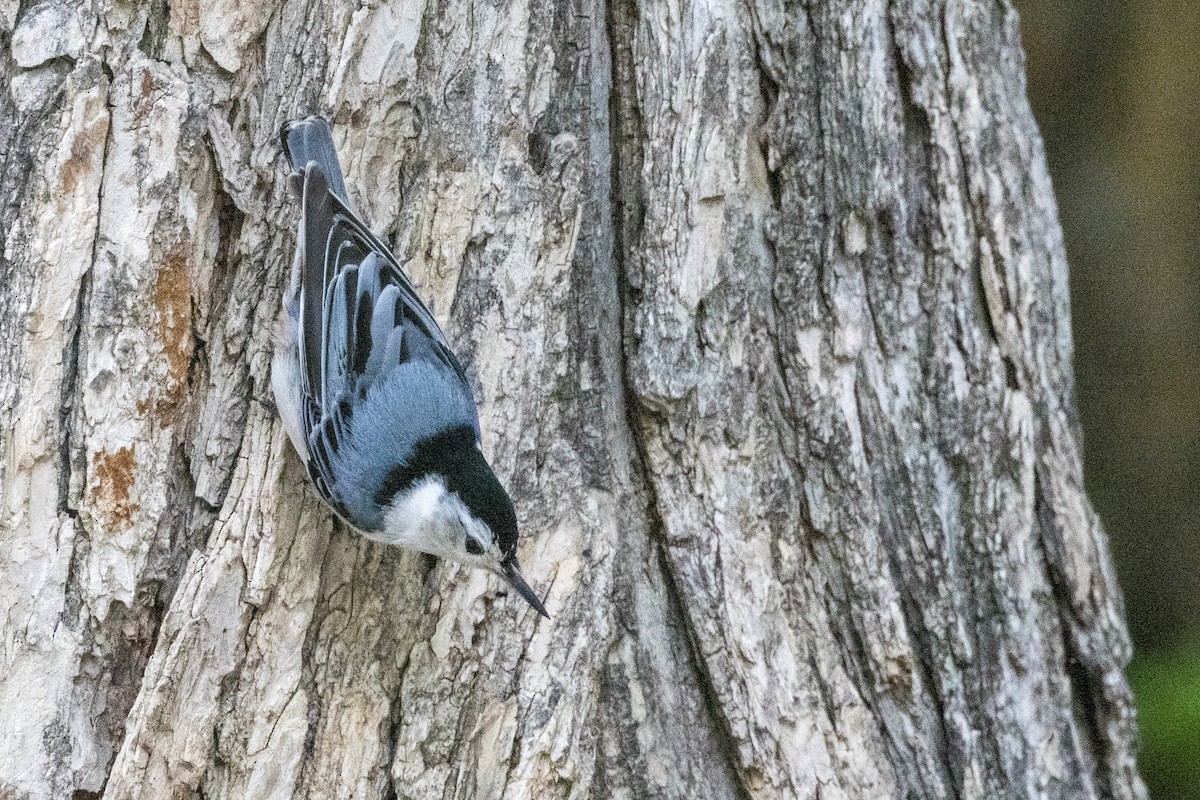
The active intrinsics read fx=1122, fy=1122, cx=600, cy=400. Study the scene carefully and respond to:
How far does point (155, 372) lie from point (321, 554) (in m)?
0.47

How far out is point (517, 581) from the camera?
210 cm

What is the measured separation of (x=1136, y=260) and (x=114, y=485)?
3.62 m

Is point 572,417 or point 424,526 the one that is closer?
point 424,526

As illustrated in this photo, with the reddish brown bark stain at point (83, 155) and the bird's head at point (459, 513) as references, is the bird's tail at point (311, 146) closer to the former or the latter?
the reddish brown bark stain at point (83, 155)

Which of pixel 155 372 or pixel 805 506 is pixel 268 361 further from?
pixel 805 506

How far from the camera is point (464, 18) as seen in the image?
2.28 m

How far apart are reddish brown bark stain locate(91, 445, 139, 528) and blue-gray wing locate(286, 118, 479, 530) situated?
1.10 ft

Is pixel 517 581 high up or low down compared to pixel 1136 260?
up

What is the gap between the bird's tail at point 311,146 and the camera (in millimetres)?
2146

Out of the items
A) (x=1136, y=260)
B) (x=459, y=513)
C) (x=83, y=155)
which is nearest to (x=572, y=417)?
(x=459, y=513)

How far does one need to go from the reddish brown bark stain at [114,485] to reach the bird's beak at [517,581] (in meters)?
0.70

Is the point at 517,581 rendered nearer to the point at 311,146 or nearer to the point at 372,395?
the point at 372,395

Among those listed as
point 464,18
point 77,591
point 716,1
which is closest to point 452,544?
point 77,591

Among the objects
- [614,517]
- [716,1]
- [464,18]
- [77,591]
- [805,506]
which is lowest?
[805,506]
